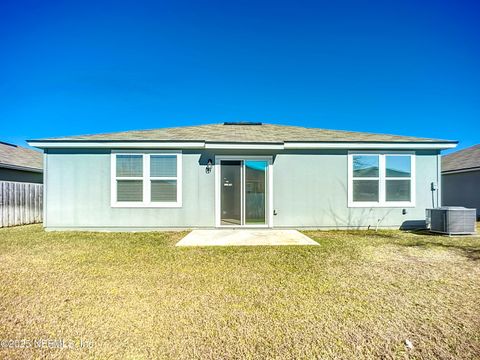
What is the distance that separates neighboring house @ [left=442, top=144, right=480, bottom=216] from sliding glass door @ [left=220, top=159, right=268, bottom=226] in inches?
513

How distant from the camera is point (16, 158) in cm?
1229

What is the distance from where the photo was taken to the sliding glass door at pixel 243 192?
8.05 metres

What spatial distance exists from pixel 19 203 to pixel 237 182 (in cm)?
1006

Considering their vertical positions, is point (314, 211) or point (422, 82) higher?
point (422, 82)

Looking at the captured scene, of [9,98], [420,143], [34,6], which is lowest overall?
[420,143]

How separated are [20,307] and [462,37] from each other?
1751 cm

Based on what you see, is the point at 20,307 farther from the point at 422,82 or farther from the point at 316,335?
the point at 422,82

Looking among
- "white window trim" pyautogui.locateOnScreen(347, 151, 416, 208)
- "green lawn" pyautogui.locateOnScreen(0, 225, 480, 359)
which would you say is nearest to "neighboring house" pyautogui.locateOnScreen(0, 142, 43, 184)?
"green lawn" pyautogui.locateOnScreen(0, 225, 480, 359)

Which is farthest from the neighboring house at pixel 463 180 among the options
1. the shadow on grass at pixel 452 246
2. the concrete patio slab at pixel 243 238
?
the concrete patio slab at pixel 243 238

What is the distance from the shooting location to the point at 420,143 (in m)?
8.05

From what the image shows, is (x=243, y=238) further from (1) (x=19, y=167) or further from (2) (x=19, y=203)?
(1) (x=19, y=167)

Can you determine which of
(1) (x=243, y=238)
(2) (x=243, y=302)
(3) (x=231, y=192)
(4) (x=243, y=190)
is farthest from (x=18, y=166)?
(2) (x=243, y=302)

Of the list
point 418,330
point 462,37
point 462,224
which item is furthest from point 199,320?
point 462,37

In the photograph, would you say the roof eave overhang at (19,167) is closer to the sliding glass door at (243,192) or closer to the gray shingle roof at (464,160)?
the sliding glass door at (243,192)
